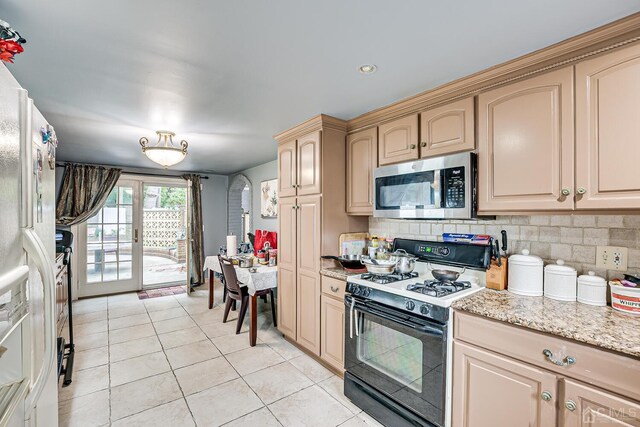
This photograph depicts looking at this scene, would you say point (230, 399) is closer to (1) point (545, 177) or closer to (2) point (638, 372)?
(2) point (638, 372)

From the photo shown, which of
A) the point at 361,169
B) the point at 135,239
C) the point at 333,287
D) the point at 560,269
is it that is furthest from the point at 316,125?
the point at 135,239

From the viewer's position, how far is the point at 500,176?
176 cm

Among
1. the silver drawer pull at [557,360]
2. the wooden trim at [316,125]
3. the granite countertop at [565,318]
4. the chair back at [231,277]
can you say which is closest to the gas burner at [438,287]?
the granite countertop at [565,318]

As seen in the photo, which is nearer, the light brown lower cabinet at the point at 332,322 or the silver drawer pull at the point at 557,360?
the silver drawer pull at the point at 557,360

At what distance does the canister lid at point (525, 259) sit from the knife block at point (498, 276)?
7 cm

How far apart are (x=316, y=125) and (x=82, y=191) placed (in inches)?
161

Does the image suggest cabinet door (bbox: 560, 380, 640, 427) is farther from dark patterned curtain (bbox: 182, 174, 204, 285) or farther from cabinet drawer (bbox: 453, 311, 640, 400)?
dark patterned curtain (bbox: 182, 174, 204, 285)

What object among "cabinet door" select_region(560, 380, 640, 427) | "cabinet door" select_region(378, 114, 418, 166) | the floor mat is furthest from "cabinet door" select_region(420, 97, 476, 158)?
the floor mat

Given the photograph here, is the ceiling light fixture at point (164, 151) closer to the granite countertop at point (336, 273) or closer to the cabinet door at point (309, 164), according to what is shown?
the cabinet door at point (309, 164)

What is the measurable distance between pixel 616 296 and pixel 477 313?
25.7 inches

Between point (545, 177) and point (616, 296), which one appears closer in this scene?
point (616, 296)

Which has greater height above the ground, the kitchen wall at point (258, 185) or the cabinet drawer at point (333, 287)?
the kitchen wall at point (258, 185)

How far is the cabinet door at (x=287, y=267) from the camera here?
2941 millimetres

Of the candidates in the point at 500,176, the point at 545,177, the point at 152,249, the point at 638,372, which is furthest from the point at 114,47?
the point at 152,249
